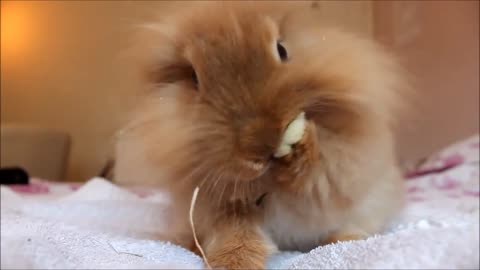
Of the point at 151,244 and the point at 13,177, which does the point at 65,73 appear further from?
the point at 151,244

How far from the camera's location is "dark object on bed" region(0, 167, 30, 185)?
7.05 ft

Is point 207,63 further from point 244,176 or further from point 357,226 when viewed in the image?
point 357,226

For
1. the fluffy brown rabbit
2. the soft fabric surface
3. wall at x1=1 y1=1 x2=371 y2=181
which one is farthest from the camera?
wall at x1=1 y1=1 x2=371 y2=181

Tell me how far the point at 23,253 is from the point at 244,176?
32cm

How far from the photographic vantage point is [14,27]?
2.57 meters

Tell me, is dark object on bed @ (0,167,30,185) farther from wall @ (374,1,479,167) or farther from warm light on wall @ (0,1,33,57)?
wall @ (374,1,479,167)

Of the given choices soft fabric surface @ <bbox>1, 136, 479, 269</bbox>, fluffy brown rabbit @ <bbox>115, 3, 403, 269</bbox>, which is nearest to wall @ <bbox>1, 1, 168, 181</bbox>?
soft fabric surface @ <bbox>1, 136, 479, 269</bbox>

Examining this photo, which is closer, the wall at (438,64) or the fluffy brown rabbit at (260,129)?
the fluffy brown rabbit at (260,129)

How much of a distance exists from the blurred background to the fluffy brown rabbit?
0.71 metres

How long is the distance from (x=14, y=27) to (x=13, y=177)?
84 cm

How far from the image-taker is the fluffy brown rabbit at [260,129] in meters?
Answer: 0.68

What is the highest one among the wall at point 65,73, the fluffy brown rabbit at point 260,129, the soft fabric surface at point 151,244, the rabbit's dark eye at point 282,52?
the wall at point 65,73

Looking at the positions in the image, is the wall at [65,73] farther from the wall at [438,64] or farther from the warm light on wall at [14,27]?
the wall at [438,64]

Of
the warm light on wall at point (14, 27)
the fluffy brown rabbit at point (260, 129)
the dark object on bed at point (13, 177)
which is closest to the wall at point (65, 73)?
the warm light on wall at point (14, 27)
